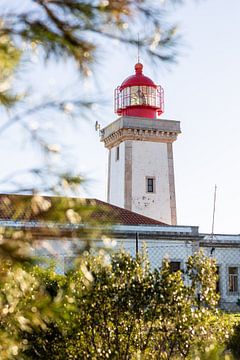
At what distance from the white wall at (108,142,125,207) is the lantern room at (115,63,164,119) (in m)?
1.93

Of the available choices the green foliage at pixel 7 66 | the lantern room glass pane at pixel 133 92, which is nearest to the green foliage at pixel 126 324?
the green foliage at pixel 7 66

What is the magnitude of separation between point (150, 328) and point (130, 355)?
0.26 m

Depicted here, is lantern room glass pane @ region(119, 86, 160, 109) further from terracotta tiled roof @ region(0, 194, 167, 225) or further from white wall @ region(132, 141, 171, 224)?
terracotta tiled roof @ region(0, 194, 167, 225)

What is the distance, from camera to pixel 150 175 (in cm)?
2819

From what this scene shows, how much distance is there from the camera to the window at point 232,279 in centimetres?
2442

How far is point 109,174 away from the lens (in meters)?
29.9

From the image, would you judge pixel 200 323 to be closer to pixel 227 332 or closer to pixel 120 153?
Result: pixel 227 332

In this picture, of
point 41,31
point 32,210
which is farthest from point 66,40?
point 32,210

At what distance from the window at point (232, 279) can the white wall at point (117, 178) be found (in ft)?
18.0

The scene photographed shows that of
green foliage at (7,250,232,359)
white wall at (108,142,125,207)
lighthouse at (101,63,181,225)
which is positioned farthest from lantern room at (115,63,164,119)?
green foliage at (7,250,232,359)

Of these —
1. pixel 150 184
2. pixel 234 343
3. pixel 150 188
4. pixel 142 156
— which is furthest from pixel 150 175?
pixel 234 343

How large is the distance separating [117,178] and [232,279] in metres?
7.08

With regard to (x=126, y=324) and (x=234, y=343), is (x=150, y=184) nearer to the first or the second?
(x=234, y=343)

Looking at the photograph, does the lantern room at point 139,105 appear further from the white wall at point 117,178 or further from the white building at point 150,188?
the white wall at point 117,178
